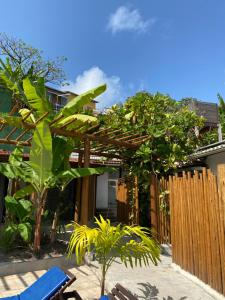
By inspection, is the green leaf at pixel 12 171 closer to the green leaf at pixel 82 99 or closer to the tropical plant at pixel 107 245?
the green leaf at pixel 82 99

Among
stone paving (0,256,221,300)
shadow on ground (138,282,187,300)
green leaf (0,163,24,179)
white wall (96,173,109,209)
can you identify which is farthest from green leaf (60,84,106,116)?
white wall (96,173,109,209)

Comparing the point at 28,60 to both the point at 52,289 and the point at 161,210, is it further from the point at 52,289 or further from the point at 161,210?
the point at 52,289

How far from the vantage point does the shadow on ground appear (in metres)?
5.10

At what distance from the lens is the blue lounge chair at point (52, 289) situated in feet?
14.0

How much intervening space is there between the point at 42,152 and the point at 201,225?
4393 mm

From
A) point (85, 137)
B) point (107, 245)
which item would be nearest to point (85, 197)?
point (85, 137)

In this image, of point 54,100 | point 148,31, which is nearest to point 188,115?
point 148,31

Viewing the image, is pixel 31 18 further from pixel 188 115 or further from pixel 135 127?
pixel 188 115

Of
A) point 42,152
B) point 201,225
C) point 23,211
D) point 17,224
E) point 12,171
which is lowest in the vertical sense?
point 17,224

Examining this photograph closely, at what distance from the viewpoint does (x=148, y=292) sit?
5387 mm

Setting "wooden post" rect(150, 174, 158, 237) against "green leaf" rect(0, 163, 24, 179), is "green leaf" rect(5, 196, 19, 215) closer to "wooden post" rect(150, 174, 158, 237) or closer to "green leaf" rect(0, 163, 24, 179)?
"green leaf" rect(0, 163, 24, 179)

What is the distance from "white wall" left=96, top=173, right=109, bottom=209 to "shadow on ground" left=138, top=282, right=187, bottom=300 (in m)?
10.4

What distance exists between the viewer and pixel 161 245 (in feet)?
27.2

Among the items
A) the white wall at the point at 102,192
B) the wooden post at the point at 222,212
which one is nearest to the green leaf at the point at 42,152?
the wooden post at the point at 222,212
